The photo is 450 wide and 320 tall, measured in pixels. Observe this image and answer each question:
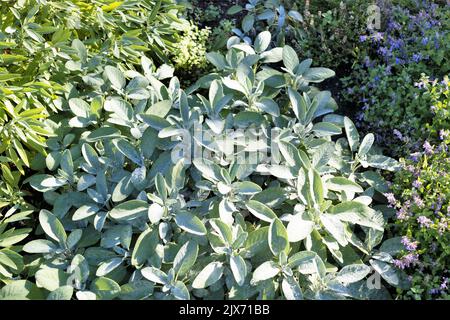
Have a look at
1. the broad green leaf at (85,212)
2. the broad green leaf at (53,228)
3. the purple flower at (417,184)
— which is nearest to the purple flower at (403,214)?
the purple flower at (417,184)

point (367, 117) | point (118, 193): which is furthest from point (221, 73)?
point (118, 193)

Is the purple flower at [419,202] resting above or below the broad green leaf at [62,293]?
above

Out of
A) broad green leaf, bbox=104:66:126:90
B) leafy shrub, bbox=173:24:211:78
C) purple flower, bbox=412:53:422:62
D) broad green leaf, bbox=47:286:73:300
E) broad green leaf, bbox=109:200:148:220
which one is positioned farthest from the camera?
leafy shrub, bbox=173:24:211:78

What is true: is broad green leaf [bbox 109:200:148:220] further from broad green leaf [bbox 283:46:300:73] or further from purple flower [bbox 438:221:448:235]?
purple flower [bbox 438:221:448:235]

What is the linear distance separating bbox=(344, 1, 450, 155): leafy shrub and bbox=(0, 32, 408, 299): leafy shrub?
8.3 inches

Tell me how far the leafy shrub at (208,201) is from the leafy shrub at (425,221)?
78 mm

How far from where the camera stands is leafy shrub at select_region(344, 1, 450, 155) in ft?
9.20

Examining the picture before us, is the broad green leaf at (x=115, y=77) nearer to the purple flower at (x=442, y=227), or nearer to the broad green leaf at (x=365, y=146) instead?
the broad green leaf at (x=365, y=146)

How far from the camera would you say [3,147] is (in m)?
2.52

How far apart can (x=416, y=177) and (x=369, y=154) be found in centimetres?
28

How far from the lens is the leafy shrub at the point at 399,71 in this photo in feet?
9.20

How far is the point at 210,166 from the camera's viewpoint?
2.43 meters

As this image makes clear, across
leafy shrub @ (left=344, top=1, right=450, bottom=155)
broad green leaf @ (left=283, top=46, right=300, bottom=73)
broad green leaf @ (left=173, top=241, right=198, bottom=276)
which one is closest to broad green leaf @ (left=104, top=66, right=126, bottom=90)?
broad green leaf @ (left=283, top=46, right=300, bottom=73)

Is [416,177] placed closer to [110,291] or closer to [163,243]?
[163,243]
